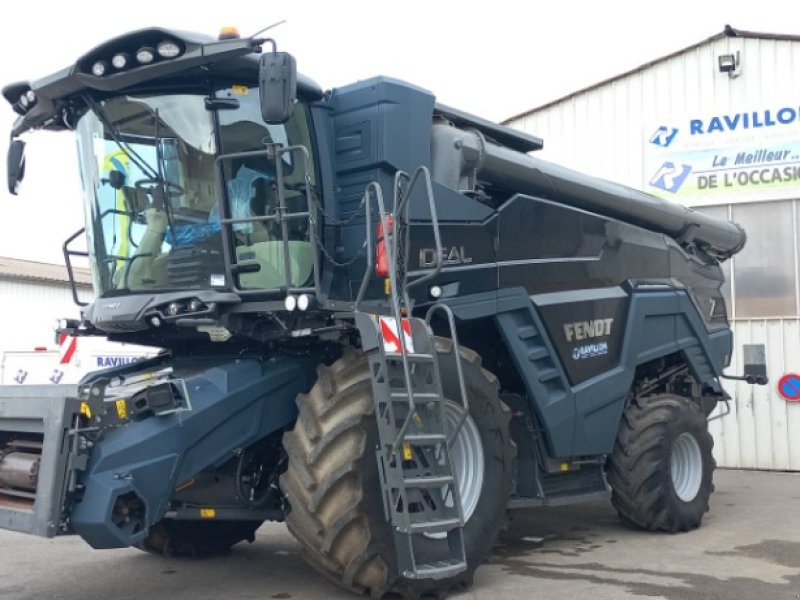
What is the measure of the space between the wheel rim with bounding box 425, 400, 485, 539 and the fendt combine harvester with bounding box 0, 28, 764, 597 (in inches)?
0.6

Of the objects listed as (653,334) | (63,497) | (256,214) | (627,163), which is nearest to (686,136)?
(627,163)

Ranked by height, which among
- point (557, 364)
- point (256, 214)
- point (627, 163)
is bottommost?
point (557, 364)

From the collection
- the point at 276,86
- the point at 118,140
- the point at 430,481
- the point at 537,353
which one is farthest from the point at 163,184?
the point at 537,353

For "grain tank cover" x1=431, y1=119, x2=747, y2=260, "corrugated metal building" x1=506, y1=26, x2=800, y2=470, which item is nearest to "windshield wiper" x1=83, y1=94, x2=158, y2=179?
"grain tank cover" x1=431, y1=119, x2=747, y2=260

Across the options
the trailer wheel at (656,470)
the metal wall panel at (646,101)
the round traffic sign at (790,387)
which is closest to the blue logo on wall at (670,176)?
the metal wall panel at (646,101)

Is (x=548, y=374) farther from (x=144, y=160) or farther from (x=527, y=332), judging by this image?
(x=144, y=160)

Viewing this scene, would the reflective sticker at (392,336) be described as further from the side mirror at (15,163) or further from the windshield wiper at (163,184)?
the side mirror at (15,163)

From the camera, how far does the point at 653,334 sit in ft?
27.7

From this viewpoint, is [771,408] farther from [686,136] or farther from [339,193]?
[339,193]

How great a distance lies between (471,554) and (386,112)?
2.96 metres

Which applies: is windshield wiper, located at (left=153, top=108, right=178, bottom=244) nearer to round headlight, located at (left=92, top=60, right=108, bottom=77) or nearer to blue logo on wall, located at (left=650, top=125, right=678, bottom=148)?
round headlight, located at (left=92, top=60, right=108, bottom=77)

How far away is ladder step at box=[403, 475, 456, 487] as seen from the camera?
16.7 ft

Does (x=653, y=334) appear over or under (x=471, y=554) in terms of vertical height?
over

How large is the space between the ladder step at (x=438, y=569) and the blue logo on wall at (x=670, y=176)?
10.4m
